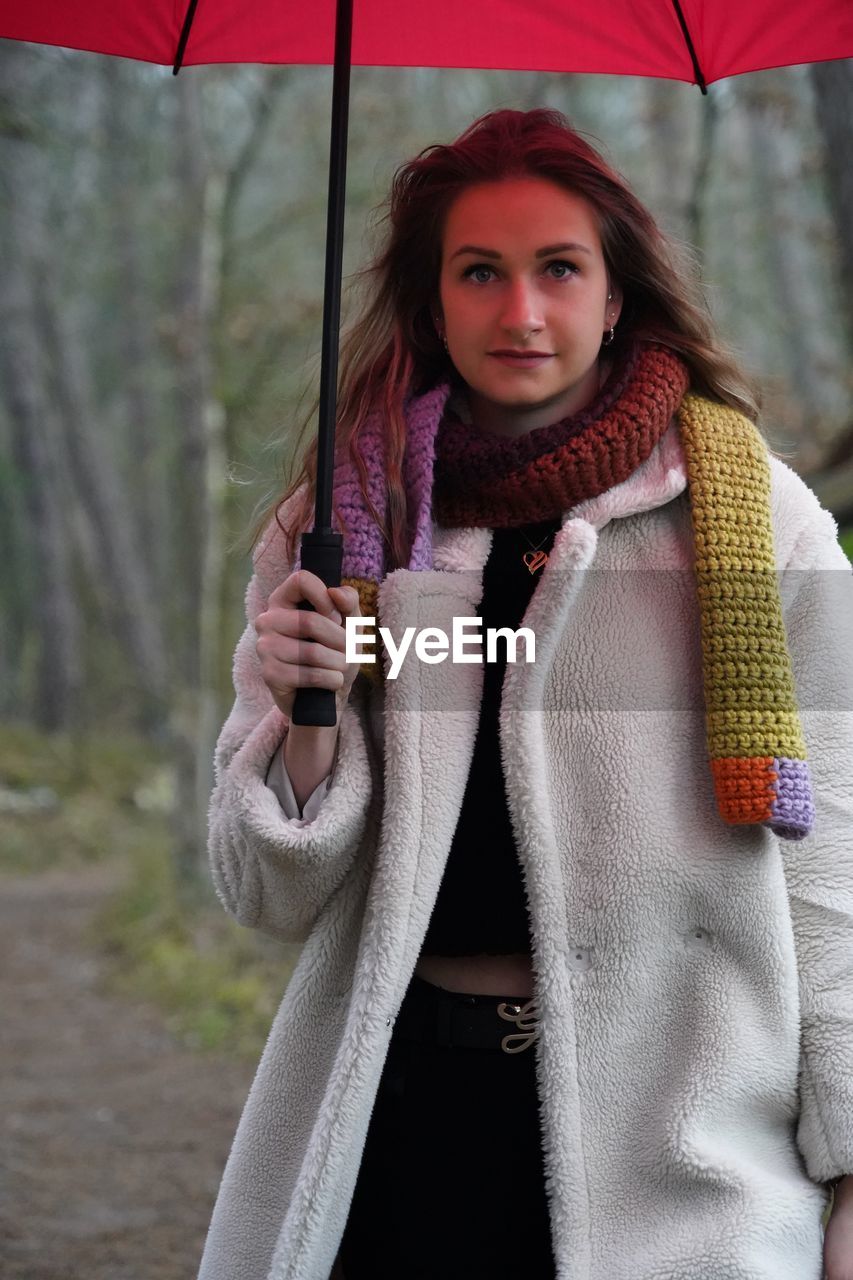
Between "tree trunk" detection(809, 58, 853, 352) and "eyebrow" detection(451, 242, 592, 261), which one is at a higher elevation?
"tree trunk" detection(809, 58, 853, 352)

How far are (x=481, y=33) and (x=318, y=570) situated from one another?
1101 millimetres

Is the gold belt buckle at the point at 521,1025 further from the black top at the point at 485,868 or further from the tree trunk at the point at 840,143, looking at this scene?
the tree trunk at the point at 840,143

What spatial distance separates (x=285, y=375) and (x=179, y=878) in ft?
14.2

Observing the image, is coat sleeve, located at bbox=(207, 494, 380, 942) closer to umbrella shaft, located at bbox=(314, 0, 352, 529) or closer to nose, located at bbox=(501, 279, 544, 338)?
umbrella shaft, located at bbox=(314, 0, 352, 529)

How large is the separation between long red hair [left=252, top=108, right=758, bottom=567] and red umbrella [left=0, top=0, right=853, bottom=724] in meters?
0.29

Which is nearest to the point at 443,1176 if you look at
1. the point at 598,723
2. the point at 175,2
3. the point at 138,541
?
the point at 598,723

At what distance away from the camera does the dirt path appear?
5316 mm

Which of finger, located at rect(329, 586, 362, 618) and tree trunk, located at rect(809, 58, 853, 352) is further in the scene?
tree trunk, located at rect(809, 58, 853, 352)

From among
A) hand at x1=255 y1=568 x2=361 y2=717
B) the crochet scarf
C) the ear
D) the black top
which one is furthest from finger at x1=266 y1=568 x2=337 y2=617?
the ear

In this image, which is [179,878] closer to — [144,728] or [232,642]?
[232,642]

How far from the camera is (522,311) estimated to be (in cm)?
240

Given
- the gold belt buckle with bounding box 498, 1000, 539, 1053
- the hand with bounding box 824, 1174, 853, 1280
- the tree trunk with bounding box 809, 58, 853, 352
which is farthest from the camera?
the tree trunk with bounding box 809, 58, 853, 352

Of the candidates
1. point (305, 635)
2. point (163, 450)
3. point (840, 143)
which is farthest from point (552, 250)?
point (163, 450)

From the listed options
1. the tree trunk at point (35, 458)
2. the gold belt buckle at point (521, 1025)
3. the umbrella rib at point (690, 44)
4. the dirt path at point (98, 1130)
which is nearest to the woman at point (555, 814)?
the gold belt buckle at point (521, 1025)
